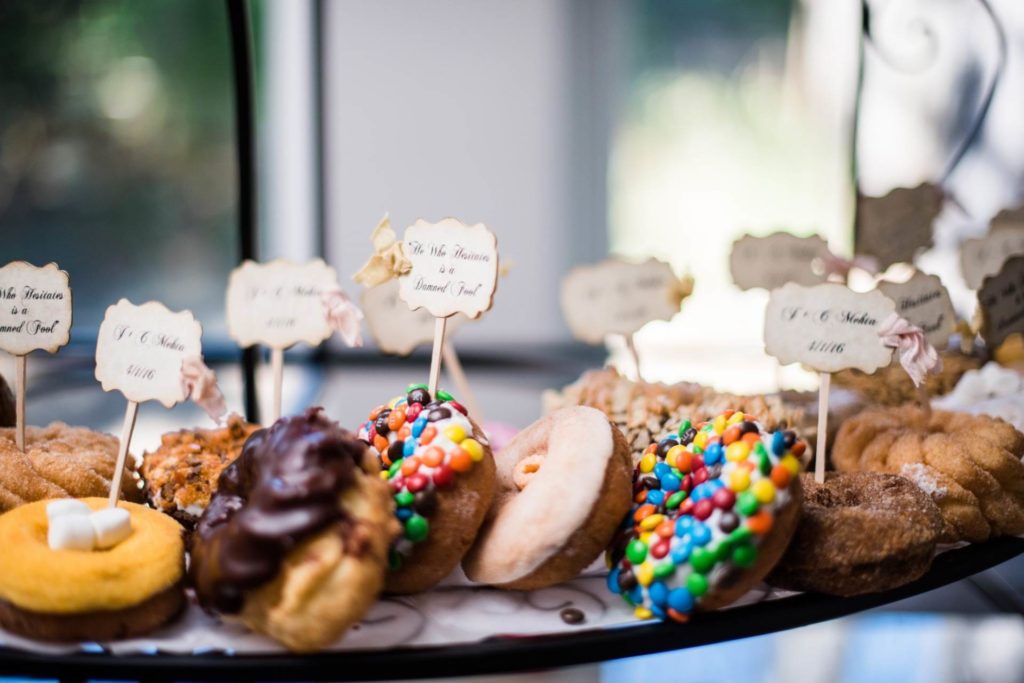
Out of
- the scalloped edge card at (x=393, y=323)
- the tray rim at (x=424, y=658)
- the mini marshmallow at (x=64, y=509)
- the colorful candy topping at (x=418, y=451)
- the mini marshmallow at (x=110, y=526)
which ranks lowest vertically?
the tray rim at (x=424, y=658)

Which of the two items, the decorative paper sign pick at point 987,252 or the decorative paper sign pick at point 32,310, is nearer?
the decorative paper sign pick at point 32,310

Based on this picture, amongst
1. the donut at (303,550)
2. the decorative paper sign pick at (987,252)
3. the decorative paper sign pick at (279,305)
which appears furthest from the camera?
the decorative paper sign pick at (987,252)

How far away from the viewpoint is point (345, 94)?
6.10 m

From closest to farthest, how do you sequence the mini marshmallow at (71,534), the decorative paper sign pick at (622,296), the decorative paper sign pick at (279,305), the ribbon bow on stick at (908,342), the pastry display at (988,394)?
1. the mini marshmallow at (71,534)
2. the ribbon bow on stick at (908,342)
3. the decorative paper sign pick at (279,305)
4. the pastry display at (988,394)
5. the decorative paper sign pick at (622,296)

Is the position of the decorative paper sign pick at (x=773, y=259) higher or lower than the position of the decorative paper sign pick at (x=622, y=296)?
higher

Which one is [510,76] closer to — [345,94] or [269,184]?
[345,94]

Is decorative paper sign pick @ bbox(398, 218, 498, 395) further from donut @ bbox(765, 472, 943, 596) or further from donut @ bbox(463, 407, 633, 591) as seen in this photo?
donut @ bbox(765, 472, 943, 596)

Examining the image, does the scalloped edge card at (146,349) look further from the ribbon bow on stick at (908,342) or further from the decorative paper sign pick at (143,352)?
the ribbon bow on stick at (908,342)

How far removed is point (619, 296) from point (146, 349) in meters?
1.28

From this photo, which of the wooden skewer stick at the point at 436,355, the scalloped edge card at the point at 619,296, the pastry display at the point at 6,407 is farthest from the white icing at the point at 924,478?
the pastry display at the point at 6,407

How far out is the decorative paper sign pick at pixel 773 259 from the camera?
247 centimetres

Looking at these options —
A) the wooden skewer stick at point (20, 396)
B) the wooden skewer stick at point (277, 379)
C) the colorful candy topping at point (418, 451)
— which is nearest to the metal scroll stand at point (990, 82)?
the colorful candy topping at point (418, 451)

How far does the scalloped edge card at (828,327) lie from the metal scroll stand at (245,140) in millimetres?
1477

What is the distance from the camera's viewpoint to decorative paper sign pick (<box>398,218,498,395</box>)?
64.3 inches
